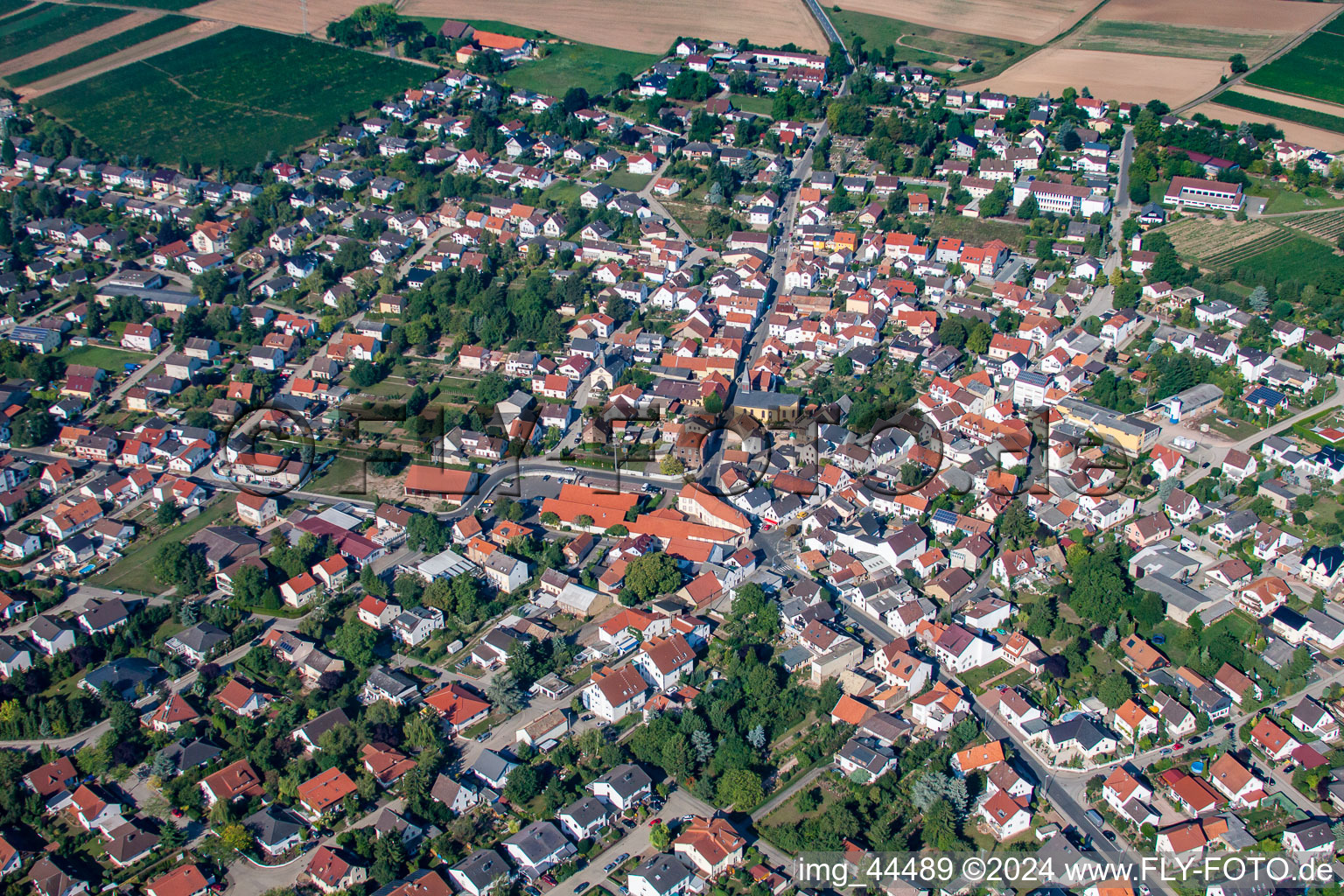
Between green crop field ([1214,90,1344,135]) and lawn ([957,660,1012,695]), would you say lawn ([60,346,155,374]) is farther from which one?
green crop field ([1214,90,1344,135])

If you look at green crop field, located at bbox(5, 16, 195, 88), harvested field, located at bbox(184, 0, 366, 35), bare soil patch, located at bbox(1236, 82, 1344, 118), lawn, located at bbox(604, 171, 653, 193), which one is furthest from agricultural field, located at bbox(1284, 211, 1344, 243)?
green crop field, located at bbox(5, 16, 195, 88)

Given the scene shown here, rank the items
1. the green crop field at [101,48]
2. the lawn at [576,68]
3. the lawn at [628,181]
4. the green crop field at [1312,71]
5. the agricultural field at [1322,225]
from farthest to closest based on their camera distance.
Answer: the green crop field at [101,48]
the lawn at [576,68]
the green crop field at [1312,71]
the lawn at [628,181]
the agricultural field at [1322,225]

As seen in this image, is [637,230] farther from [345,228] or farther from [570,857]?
[570,857]

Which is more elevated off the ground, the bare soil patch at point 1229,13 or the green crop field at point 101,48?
the bare soil patch at point 1229,13

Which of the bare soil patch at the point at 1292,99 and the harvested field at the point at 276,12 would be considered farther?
the harvested field at the point at 276,12

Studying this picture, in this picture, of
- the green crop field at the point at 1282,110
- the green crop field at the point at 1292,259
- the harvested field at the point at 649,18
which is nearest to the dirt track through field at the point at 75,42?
the harvested field at the point at 649,18

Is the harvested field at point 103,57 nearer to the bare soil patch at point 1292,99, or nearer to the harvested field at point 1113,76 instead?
the harvested field at point 1113,76
